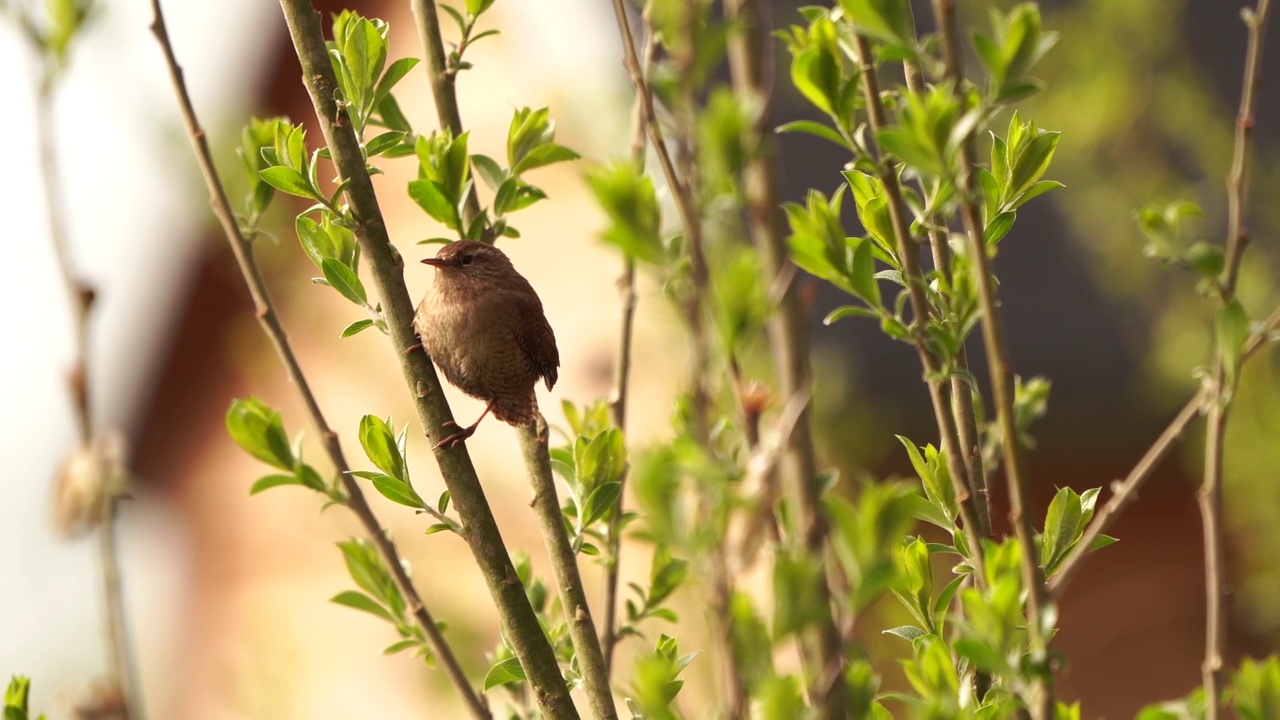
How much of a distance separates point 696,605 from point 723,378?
1.47 m

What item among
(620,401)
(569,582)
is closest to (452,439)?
(569,582)

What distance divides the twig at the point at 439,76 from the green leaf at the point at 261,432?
0.75 feet

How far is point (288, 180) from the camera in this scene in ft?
2.79

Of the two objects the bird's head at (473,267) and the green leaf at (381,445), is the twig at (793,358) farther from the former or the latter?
the bird's head at (473,267)

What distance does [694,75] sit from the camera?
520 millimetres

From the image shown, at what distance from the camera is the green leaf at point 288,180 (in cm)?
83

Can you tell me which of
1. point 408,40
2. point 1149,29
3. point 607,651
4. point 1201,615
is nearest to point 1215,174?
point 1149,29

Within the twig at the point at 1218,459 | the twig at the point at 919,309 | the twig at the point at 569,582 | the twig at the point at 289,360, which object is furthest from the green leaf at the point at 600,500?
the twig at the point at 1218,459

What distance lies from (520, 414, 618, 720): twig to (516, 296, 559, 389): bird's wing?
13.6 inches

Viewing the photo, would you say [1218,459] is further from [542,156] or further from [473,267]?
[473,267]

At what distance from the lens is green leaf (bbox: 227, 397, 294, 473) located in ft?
2.93

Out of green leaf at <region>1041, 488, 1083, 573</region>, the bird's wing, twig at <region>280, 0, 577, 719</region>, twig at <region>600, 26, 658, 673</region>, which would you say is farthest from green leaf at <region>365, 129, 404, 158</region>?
green leaf at <region>1041, 488, 1083, 573</region>

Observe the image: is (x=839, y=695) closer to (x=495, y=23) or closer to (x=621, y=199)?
(x=621, y=199)

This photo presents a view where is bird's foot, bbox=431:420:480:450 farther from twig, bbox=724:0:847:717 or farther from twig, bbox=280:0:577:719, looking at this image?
twig, bbox=724:0:847:717
